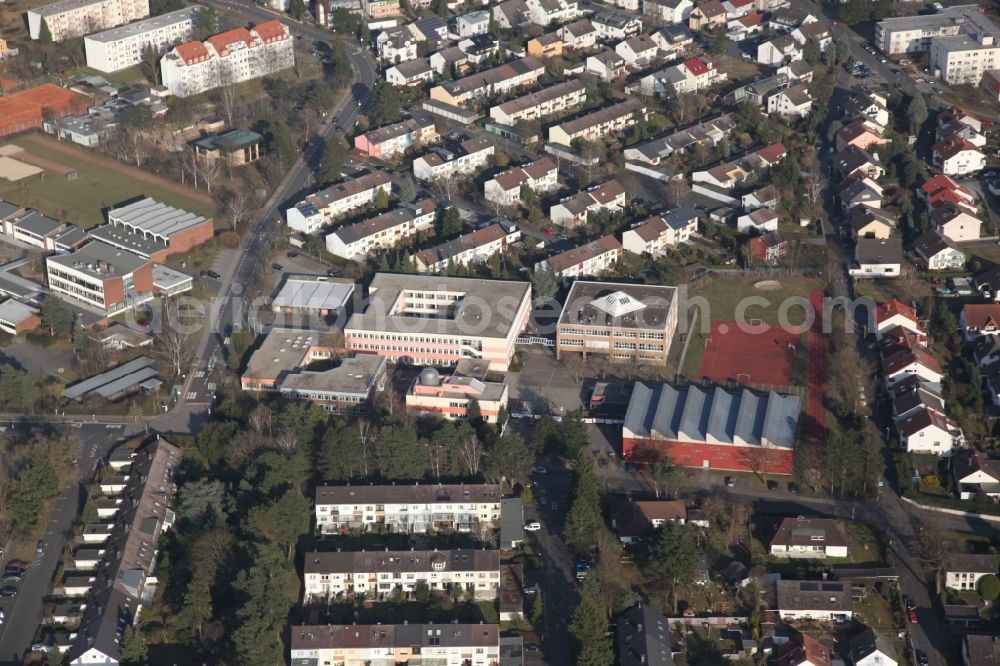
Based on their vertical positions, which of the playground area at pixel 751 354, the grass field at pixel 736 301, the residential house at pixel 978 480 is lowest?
the grass field at pixel 736 301

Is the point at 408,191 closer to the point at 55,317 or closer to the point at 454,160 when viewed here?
the point at 454,160

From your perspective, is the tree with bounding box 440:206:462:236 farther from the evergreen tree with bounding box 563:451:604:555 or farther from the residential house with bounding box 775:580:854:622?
the residential house with bounding box 775:580:854:622

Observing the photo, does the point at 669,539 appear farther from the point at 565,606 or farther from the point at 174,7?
the point at 174,7

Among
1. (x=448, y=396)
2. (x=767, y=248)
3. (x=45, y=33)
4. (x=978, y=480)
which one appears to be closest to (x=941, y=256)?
(x=767, y=248)

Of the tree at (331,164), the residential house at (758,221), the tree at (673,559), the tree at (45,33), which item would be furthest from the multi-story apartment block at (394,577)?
the tree at (45,33)

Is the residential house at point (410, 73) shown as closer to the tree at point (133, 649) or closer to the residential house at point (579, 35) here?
the residential house at point (579, 35)

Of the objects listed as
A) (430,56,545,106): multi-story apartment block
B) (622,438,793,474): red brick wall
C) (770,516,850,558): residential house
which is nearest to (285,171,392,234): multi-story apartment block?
(430,56,545,106): multi-story apartment block
